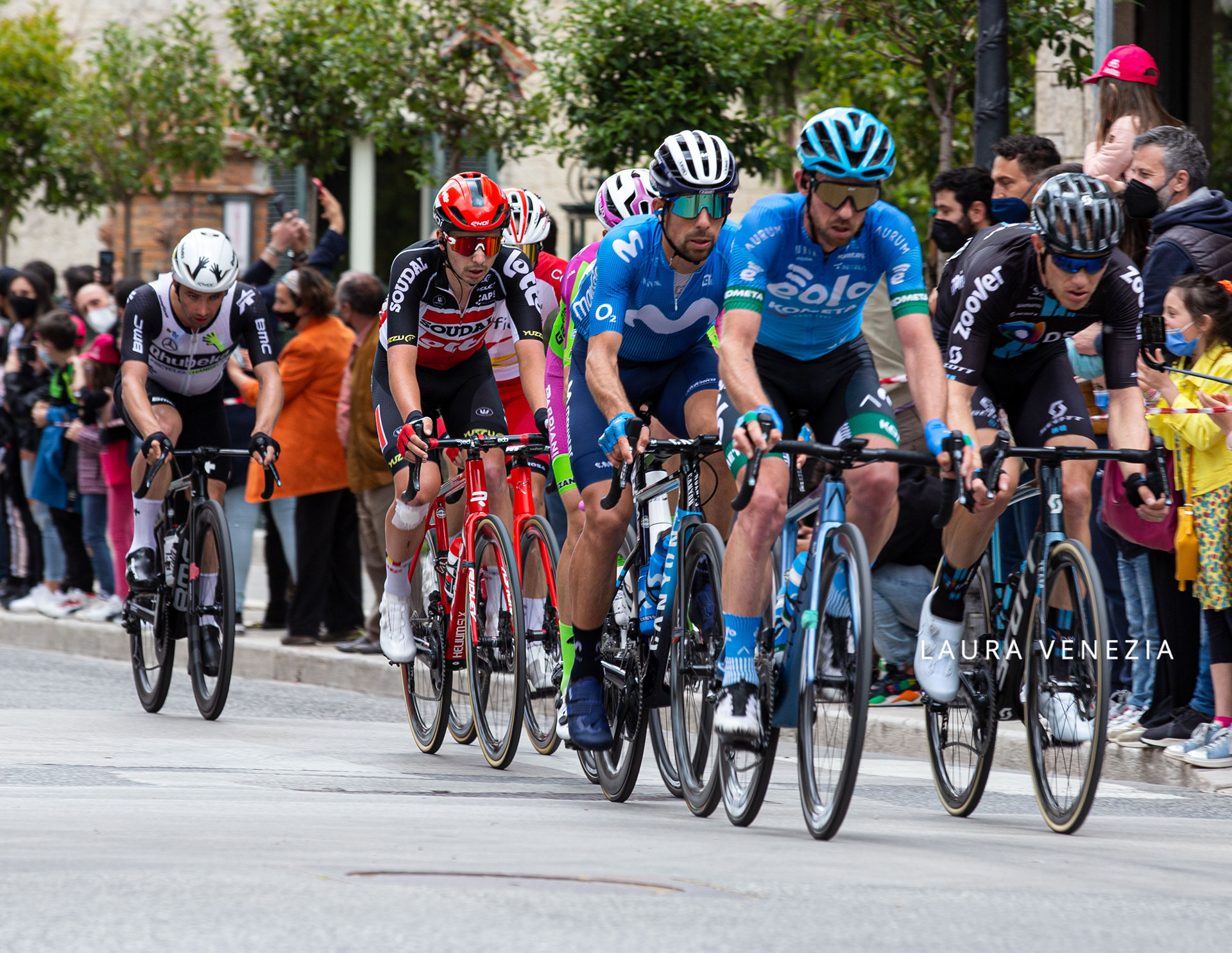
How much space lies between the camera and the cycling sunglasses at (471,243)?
8203mm

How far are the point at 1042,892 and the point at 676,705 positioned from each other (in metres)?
1.84

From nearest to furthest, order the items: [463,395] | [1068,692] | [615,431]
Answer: [1068,692] → [615,431] → [463,395]

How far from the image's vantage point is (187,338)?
967 centimetres

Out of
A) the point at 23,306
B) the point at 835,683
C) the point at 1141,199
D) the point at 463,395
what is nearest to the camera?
the point at 835,683

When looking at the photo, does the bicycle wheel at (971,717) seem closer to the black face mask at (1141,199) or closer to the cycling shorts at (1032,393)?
the cycling shorts at (1032,393)

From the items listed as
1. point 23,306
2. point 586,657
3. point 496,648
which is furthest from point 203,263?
point 23,306

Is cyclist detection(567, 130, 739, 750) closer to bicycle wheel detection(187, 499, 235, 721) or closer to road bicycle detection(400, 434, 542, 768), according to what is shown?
road bicycle detection(400, 434, 542, 768)

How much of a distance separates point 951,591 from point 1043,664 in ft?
2.10

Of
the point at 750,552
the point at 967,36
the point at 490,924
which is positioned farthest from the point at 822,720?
the point at 967,36

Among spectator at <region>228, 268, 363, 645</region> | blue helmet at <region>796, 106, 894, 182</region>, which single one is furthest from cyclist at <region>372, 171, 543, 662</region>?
spectator at <region>228, 268, 363, 645</region>

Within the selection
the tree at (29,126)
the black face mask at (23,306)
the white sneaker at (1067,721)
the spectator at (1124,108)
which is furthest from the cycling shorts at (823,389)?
the tree at (29,126)

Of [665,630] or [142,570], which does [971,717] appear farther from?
[142,570]

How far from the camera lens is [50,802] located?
6.39 meters

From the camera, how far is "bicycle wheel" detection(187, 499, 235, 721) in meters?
9.16
